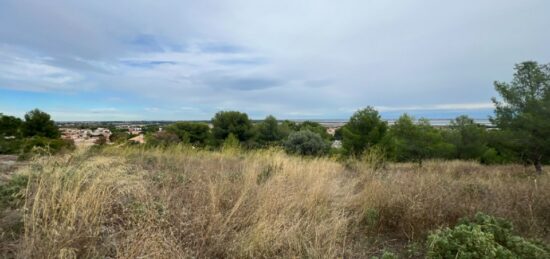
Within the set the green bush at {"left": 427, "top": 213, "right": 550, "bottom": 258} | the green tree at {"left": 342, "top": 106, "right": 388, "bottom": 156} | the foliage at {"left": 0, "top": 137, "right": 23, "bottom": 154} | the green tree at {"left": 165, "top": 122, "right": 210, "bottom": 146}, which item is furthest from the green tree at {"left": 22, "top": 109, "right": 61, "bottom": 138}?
the green bush at {"left": 427, "top": 213, "right": 550, "bottom": 258}

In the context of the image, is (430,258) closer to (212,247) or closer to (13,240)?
(212,247)

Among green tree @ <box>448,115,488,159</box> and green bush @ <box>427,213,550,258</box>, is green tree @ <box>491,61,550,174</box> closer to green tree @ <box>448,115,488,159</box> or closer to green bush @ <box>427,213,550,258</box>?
green bush @ <box>427,213,550,258</box>

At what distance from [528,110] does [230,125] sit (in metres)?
29.5

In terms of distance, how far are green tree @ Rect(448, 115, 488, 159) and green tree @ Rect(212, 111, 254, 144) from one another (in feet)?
74.9

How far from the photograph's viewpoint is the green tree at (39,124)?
68.5 feet

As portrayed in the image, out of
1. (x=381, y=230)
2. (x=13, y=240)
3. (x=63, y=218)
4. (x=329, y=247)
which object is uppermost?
(x=63, y=218)

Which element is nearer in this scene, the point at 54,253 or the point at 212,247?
the point at 54,253

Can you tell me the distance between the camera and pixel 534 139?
421 inches

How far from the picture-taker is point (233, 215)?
9.64 ft

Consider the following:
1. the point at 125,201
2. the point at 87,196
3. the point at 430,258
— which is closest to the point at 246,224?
the point at 125,201

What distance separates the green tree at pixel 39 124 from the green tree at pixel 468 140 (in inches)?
1301

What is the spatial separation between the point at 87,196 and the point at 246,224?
4.69 feet

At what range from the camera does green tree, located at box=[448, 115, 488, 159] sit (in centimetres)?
2538

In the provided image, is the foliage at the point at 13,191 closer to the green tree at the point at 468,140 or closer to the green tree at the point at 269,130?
the green tree at the point at 468,140
